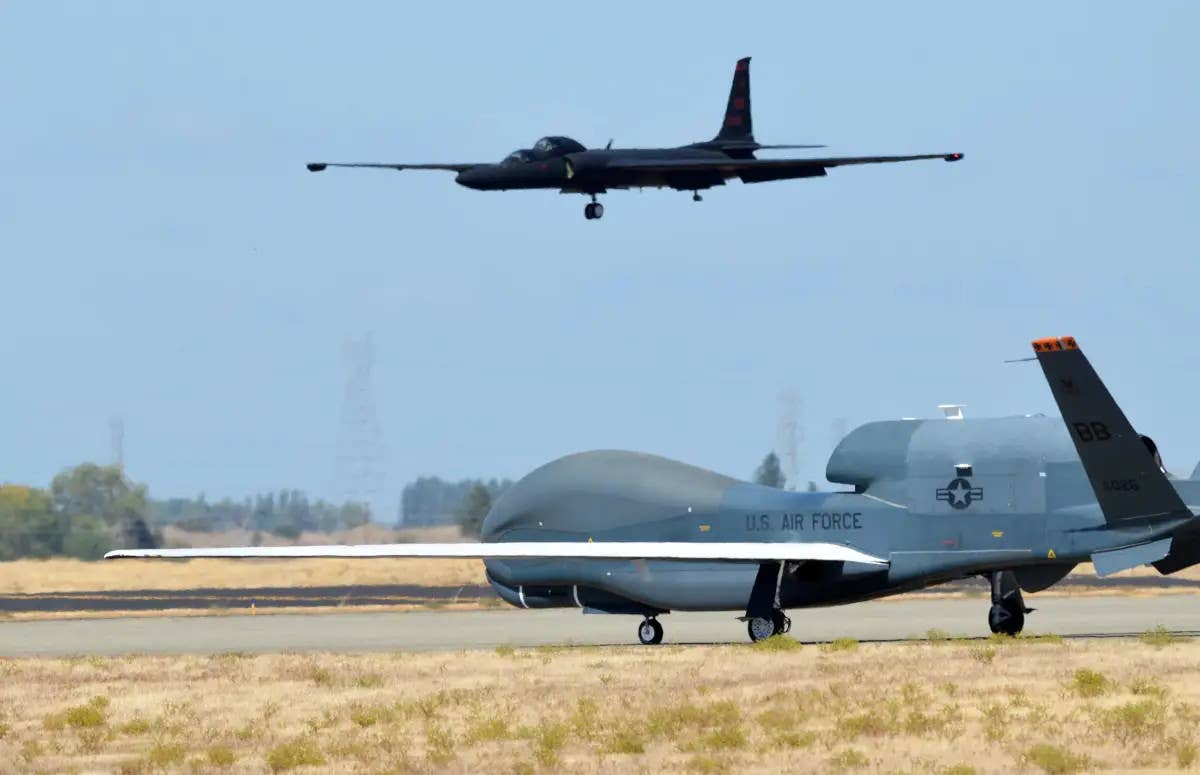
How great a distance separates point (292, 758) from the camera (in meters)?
18.2

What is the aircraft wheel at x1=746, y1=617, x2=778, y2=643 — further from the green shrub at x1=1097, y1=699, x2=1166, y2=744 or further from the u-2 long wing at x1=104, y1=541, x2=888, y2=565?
the green shrub at x1=1097, y1=699, x2=1166, y2=744

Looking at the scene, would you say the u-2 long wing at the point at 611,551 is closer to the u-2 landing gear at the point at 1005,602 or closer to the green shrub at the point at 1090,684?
the u-2 landing gear at the point at 1005,602

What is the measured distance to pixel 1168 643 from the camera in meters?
28.6

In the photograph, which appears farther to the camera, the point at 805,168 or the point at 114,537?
the point at 114,537

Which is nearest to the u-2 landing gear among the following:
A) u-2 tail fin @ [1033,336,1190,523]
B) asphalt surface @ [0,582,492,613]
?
u-2 tail fin @ [1033,336,1190,523]

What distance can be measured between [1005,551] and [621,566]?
733cm

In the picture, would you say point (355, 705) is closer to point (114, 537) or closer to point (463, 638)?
point (463, 638)

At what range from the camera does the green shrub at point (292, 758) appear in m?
18.1

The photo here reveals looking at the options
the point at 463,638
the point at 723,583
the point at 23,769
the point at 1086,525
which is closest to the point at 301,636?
the point at 463,638

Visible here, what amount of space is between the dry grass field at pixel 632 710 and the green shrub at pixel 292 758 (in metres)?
0.03

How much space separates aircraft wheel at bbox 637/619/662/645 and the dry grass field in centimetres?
449

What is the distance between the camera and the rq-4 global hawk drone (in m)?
28.5

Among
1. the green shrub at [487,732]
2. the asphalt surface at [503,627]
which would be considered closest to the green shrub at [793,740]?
the green shrub at [487,732]

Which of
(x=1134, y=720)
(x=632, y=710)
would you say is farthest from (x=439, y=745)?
(x=1134, y=720)
